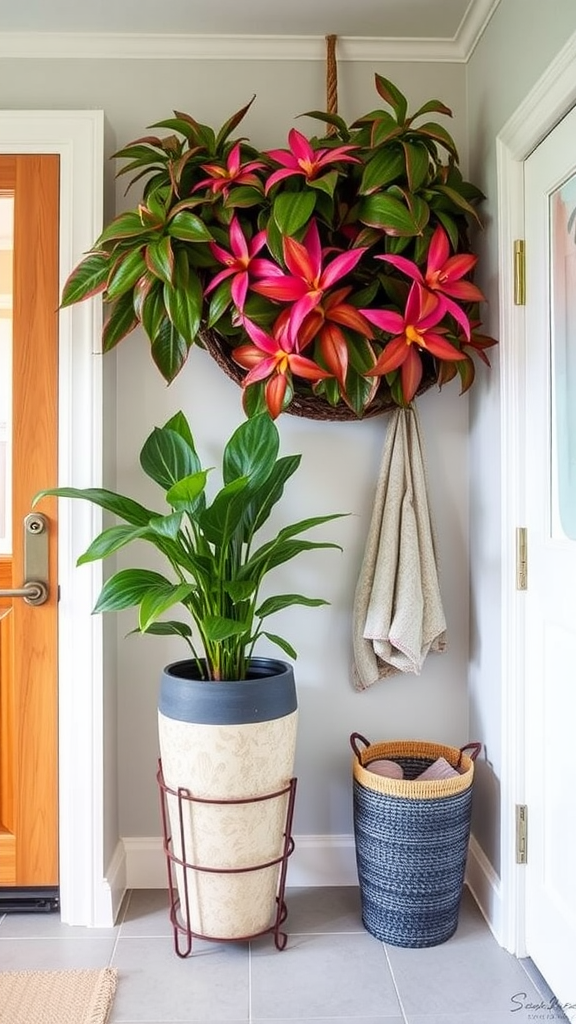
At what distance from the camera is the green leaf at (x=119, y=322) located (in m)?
1.96

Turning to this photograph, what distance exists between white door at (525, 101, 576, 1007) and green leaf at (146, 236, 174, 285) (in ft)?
2.76

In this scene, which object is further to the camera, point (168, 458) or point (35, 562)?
point (35, 562)

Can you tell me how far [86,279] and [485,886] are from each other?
1.85 meters

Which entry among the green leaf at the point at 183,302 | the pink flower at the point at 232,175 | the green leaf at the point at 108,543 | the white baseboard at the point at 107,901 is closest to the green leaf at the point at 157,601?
the green leaf at the point at 108,543

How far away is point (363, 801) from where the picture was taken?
1991mm

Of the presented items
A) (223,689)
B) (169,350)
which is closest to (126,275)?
(169,350)

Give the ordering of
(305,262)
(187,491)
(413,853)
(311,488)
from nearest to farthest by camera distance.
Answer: (187,491) → (305,262) → (413,853) → (311,488)

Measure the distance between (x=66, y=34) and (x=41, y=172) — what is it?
43 cm

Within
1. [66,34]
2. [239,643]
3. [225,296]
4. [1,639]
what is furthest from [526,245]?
[1,639]

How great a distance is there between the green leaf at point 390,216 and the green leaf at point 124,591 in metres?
0.99

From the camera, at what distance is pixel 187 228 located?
6.06 ft

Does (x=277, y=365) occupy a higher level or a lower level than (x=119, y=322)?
lower

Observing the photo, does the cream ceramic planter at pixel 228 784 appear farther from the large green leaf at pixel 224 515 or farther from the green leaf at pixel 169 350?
the green leaf at pixel 169 350

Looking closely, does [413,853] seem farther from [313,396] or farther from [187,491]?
[313,396]
